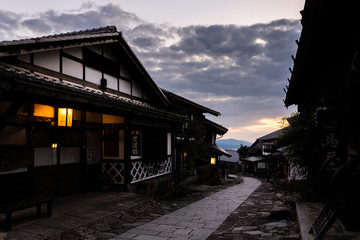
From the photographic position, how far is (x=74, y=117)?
11383mm

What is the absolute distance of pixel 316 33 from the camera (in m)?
3.62

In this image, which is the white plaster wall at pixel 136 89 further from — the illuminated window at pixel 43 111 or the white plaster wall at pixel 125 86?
the illuminated window at pixel 43 111

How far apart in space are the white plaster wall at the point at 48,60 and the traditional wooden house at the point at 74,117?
34 millimetres

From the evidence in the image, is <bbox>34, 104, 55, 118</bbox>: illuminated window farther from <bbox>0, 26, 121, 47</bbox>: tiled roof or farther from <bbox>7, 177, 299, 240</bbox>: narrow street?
<bbox>7, 177, 299, 240</bbox>: narrow street

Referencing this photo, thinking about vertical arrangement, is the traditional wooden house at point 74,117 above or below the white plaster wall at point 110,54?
below

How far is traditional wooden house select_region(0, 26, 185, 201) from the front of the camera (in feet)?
25.9

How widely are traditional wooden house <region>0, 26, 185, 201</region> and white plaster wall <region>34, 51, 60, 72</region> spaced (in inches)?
1.3

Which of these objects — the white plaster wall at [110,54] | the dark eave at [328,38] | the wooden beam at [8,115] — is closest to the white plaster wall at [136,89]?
the white plaster wall at [110,54]

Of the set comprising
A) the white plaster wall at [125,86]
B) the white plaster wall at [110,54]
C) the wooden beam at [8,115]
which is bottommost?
the wooden beam at [8,115]

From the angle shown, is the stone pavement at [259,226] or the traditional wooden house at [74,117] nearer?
the stone pavement at [259,226]

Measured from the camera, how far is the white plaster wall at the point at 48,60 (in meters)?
9.45

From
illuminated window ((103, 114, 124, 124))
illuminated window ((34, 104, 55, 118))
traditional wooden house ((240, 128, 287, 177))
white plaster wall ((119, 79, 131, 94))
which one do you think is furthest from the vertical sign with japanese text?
traditional wooden house ((240, 128, 287, 177))

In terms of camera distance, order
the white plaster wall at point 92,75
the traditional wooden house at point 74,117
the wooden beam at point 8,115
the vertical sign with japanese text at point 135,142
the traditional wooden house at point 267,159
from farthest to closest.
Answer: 1. the traditional wooden house at point 267,159
2. the vertical sign with japanese text at point 135,142
3. the white plaster wall at point 92,75
4. the traditional wooden house at point 74,117
5. the wooden beam at point 8,115

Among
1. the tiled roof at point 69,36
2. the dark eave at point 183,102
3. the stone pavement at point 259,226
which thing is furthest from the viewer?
the dark eave at point 183,102
